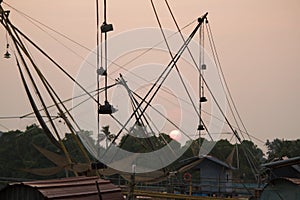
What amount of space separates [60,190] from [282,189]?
5.47 m

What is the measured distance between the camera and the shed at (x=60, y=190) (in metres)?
10.4

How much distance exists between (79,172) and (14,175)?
22.1 meters

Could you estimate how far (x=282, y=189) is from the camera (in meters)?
13.5

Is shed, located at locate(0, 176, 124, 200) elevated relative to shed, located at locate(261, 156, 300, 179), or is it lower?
lower

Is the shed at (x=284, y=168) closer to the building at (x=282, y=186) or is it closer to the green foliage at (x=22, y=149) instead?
the building at (x=282, y=186)

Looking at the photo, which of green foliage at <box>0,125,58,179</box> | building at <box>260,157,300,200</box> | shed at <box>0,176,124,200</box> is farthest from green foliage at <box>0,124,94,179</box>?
shed at <box>0,176,124,200</box>

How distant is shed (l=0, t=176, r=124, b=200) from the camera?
10.4 metres

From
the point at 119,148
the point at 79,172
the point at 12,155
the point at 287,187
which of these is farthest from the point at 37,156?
the point at 287,187

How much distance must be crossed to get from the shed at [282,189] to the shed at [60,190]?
3.92 metres

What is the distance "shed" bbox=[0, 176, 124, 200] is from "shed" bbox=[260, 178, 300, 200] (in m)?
3.92

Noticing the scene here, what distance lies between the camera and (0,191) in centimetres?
1113

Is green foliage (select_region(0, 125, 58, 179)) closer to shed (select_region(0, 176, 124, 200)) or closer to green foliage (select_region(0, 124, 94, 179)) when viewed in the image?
green foliage (select_region(0, 124, 94, 179))

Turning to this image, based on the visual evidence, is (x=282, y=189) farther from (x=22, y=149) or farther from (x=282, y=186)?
(x=22, y=149)

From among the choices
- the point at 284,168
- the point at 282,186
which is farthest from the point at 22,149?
the point at 282,186
